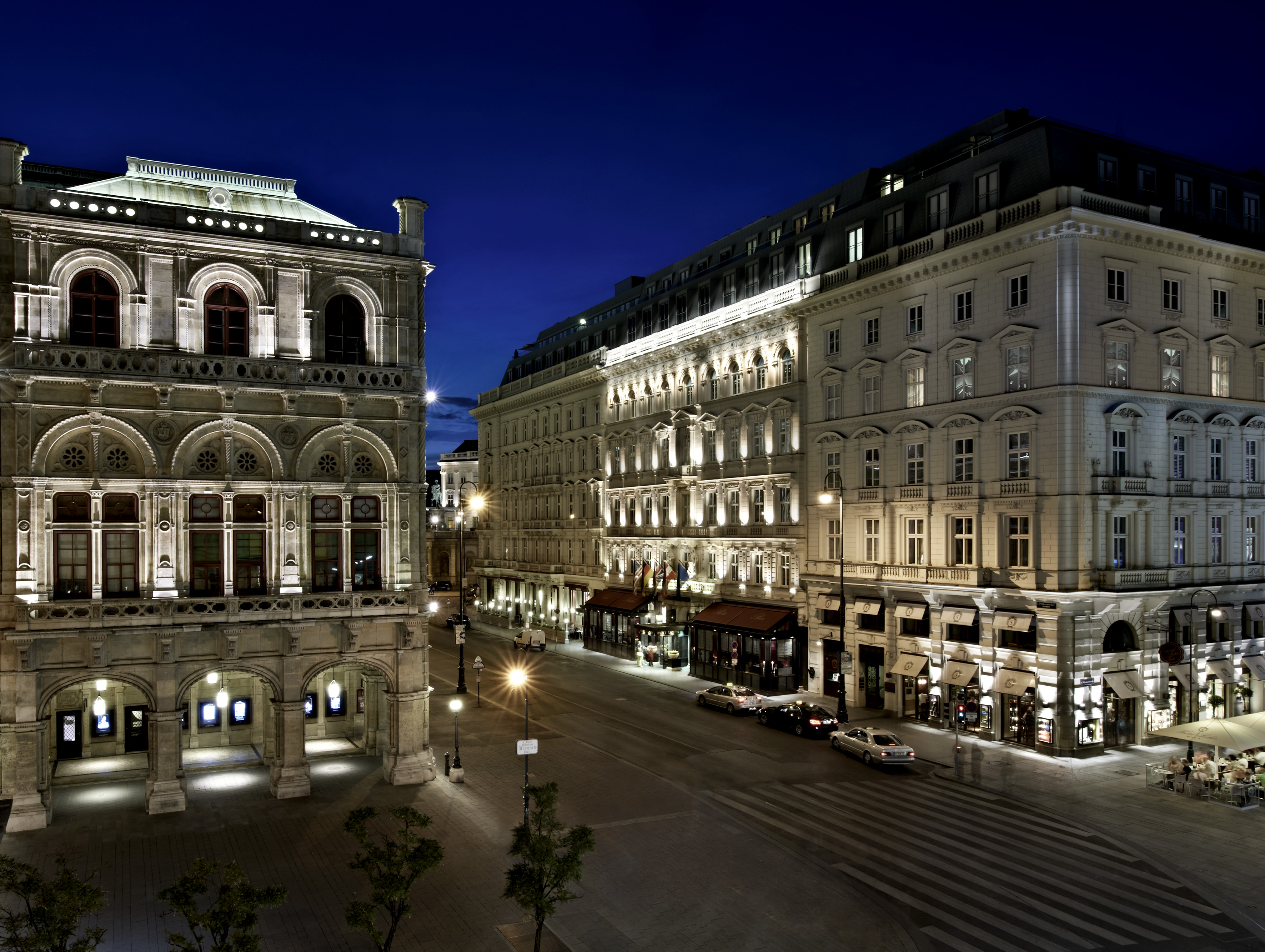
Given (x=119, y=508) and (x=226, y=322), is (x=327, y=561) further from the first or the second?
(x=226, y=322)

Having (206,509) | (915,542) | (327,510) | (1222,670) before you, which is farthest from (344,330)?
(1222,670)

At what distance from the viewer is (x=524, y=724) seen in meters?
44.1

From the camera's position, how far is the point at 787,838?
2712cm

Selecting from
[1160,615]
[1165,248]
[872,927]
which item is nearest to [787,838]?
[872,927]

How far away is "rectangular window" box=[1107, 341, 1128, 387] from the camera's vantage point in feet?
125

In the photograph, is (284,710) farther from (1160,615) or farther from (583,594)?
(583,594)

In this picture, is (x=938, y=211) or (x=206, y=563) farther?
(x=938, y=211)

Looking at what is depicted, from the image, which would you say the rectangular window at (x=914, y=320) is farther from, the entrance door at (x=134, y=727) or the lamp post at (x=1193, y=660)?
the entrance door at (x=134, y=727)

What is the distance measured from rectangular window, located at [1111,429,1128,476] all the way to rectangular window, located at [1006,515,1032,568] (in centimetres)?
399

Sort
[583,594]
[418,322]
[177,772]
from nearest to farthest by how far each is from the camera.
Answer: [177,772] < [418,322] < [583,594]

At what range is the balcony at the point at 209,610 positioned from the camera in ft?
95.6

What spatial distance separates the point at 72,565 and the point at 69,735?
7674mm

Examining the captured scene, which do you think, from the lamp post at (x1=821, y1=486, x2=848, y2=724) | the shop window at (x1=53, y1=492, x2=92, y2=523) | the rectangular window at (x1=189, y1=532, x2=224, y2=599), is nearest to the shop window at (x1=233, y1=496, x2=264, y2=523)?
the rectangular window at (x1=189, y1=532, x2=224, y2=599)

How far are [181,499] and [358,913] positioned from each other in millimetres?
20019
